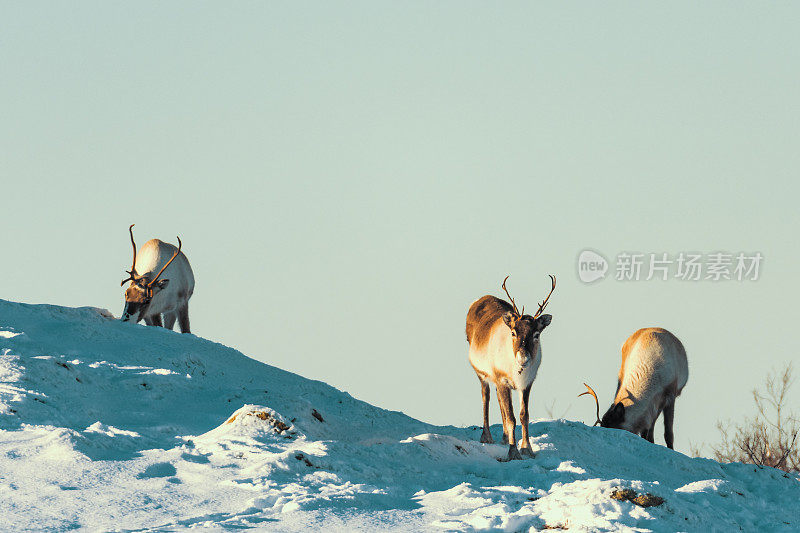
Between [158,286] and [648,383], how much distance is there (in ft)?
27.8

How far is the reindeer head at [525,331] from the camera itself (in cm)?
1150

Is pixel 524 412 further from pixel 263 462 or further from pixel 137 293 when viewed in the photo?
pixel 137 293

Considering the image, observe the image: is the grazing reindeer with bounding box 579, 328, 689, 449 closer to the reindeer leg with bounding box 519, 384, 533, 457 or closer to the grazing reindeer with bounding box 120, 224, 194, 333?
the reindeer leg with bounding box 519, 384, 533, 457

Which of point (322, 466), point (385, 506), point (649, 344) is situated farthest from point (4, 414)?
point (649, 344)

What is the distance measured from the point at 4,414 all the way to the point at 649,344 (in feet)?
35.7

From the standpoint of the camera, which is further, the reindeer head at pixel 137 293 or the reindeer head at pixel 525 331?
the reindeer head at pixel 137 293

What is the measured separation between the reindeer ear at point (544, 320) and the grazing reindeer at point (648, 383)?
524 centimetres

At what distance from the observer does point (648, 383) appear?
671 inches

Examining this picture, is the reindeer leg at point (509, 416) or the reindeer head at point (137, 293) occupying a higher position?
the reindeer head at point (137, 293)

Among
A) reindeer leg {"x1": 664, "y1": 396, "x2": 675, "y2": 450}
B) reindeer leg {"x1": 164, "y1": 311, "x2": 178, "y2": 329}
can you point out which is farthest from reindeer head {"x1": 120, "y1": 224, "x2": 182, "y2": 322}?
reindeer leg {"x1": 664, "y1": 396, "x2": 675, "y2": 450}

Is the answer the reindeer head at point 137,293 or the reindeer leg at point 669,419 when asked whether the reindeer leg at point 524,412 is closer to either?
the reindeer leg at point 669,419

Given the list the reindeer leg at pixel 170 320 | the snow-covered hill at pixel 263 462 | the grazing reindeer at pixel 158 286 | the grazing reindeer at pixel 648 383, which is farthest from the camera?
the reindeer leg at pixel 170 320

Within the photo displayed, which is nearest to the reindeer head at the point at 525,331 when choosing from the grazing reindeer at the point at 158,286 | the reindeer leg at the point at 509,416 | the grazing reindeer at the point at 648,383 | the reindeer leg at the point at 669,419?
the reindeer leg at the point at 509,416

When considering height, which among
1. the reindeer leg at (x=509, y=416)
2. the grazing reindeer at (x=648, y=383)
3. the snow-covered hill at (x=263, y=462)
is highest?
the grazing reindeer at (x=648, y=383)
